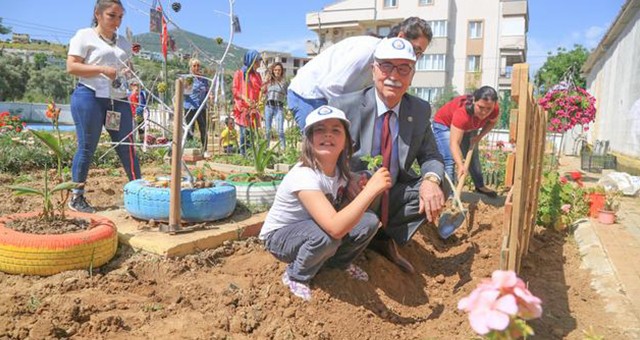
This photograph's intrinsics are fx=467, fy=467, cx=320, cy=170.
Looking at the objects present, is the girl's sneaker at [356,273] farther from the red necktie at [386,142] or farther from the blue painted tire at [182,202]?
the blue painted tire at [182,202]

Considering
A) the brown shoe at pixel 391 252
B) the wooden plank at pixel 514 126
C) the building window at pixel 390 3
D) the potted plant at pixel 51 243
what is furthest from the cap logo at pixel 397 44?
the building window at pixel 390 3

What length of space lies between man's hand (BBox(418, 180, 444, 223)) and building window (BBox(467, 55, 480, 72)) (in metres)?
38.0

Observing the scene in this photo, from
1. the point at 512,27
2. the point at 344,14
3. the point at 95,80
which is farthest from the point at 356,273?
the point at 344,14

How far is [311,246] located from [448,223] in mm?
1677

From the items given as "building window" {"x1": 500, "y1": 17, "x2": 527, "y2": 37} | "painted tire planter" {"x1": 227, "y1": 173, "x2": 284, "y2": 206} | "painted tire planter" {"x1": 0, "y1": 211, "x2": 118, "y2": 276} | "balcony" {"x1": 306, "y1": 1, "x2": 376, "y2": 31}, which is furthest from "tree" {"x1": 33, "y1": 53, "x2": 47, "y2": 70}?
"painted tire planter" {"x1": 0, "y1": 211, "x2": 118, "y2": 276}

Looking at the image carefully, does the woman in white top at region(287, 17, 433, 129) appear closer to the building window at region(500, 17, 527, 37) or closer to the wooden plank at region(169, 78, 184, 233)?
the wooden plank at region(169, 78, 184, 233)

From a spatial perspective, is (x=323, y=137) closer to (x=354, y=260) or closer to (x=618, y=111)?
(x=354, y=260)

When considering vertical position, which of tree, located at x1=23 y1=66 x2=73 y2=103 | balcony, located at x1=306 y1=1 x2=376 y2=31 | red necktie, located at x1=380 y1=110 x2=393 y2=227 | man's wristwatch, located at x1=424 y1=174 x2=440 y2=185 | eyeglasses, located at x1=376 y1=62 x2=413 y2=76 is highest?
balcony, located at x1=306 y1=1 x2=376 y2=31

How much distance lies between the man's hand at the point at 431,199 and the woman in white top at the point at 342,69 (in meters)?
0.90

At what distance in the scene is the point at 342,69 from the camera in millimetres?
3012

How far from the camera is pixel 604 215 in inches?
176

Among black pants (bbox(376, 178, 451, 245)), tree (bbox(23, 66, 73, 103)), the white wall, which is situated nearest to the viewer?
black pants (bbox(376, 178, 451, 245))

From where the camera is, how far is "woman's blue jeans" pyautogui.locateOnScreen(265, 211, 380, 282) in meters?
2.25

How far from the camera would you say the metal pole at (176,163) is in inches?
112
